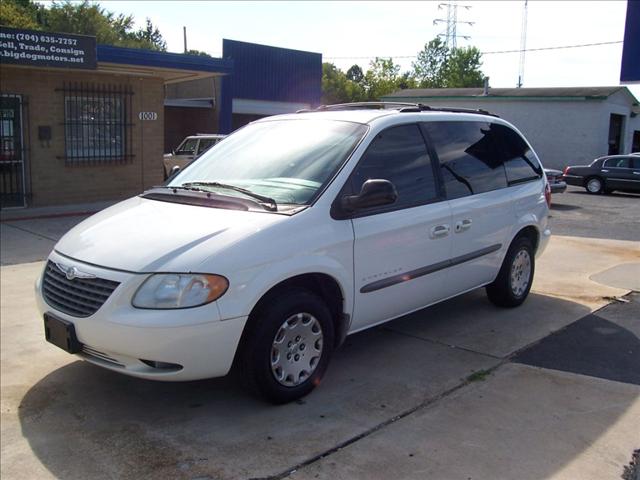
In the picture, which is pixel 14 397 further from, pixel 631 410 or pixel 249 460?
pixel 631 410

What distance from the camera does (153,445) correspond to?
3568mm

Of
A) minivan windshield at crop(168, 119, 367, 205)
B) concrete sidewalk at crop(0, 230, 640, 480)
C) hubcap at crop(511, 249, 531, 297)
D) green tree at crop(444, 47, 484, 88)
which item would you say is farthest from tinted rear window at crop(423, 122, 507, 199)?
green tree at crop(444, 47, 484, 88)

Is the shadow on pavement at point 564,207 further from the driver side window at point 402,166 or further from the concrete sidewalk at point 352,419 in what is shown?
the driver side window at point 402,166

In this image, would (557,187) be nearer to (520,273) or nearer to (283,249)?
(520,273)

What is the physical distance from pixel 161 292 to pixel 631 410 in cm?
297

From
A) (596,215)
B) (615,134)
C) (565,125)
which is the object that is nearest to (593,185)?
(596,215)

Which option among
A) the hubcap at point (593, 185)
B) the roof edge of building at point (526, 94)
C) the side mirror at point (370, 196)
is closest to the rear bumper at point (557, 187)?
the hubcap at point (593, 185)

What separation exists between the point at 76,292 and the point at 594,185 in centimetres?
2140

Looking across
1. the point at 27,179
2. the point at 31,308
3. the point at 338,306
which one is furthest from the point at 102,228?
the point at 27,179

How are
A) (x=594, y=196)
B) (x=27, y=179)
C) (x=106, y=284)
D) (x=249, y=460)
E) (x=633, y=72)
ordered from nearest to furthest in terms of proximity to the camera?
(x=249, y=460) → (x=106, y=284) → (x=633, y=72) → (x=27, y=179) → (x=594, y=196)

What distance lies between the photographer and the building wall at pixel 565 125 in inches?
1185

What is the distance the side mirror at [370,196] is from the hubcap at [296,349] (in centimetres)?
78

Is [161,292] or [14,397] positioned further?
[14,397]

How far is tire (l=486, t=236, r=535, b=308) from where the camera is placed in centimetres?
600
